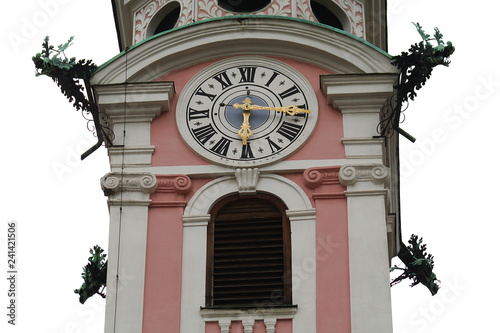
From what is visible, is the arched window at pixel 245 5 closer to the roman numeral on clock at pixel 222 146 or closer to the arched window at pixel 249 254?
the roman numeral on clock at pixel 222 146

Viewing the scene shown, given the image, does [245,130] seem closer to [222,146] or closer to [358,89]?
[222,146]

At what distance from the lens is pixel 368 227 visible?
64.6 feet

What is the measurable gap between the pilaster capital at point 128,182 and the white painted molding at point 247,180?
→ 114 cm

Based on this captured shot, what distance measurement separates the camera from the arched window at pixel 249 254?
762 inches

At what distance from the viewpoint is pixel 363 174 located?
792 inches

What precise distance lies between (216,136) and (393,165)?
3294 millimetres

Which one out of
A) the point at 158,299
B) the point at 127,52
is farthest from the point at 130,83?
the point at 158,299

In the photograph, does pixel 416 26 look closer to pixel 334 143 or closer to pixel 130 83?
pixel 334 143

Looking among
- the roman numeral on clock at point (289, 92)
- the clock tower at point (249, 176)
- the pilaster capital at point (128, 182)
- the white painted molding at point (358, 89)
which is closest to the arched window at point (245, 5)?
the clock tower at point (249, 176)

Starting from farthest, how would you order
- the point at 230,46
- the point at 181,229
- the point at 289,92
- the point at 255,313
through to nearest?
the point at 230,46 < the point at 289,92 < the point at 181,229 < the point at 255,313

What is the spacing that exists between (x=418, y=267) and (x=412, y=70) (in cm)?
287

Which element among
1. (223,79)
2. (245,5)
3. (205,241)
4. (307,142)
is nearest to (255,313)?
(205,241)

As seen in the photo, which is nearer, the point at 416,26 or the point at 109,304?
the point at 109,304

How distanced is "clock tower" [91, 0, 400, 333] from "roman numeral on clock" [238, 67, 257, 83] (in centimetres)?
4
